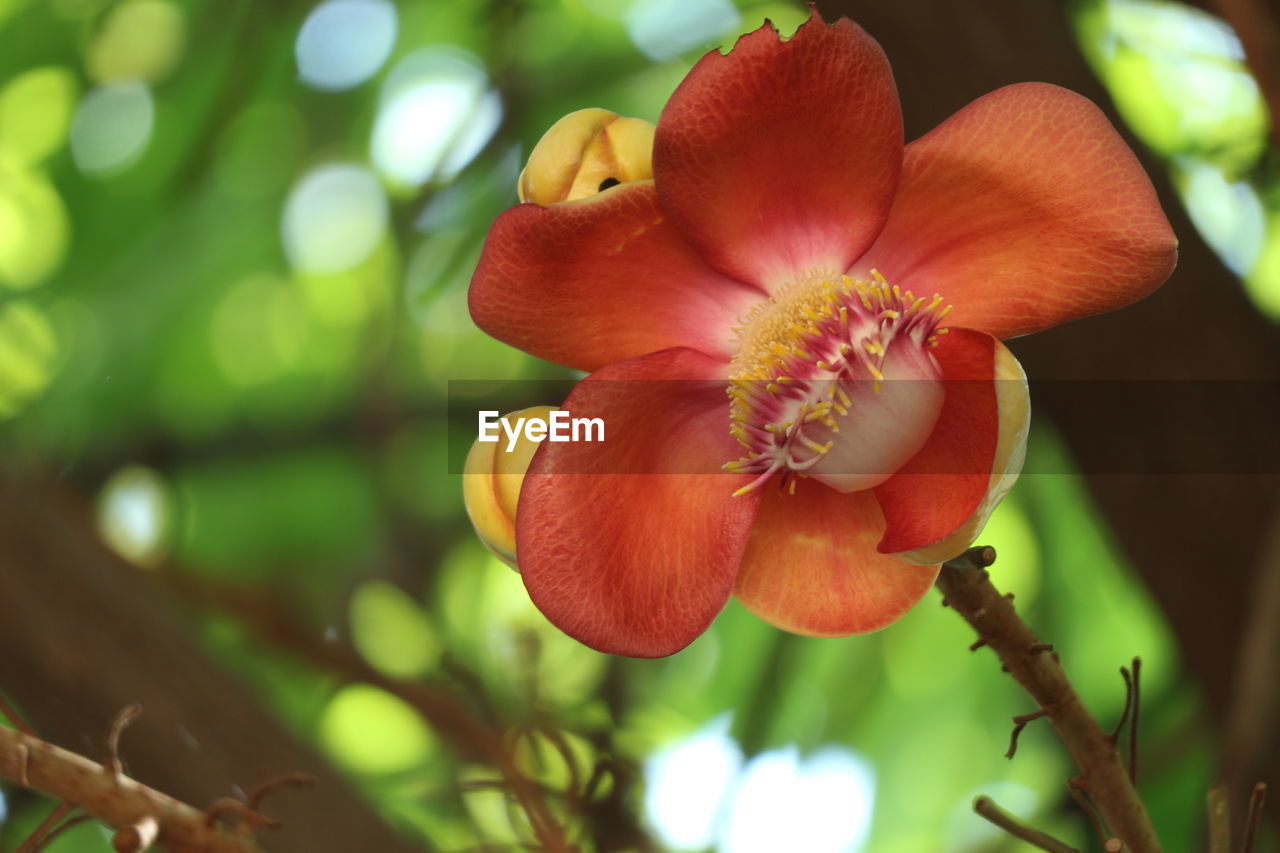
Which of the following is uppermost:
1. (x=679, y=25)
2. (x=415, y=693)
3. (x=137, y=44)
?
(x=679, y=25)

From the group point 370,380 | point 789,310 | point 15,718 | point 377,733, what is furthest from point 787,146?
point 377,733

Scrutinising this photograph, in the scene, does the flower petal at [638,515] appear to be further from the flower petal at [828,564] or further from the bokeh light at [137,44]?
the bokeh light at [137,44]

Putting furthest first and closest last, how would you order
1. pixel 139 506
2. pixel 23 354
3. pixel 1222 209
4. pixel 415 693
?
pixel 139 506 < pixel 23 354 < pixel 1222 209 < pixel 415 693

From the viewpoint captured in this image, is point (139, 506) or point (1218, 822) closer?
point (1218, 822)

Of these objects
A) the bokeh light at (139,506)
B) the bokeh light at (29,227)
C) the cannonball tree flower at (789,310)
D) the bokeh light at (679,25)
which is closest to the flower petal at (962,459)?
the cannonball tree flower at (789,310)

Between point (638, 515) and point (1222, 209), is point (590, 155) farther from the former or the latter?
point (1222, 209)

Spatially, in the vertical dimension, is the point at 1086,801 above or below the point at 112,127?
below

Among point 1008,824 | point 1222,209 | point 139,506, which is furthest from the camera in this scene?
point 139,506

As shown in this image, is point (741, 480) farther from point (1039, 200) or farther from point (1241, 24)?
point (1241, 24)
